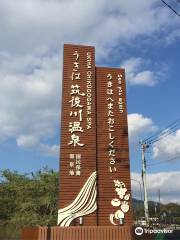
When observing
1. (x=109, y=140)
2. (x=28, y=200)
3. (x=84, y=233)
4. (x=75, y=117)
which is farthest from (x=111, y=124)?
(x=28, y=200)

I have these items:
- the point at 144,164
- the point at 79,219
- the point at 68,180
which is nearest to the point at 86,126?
the point at 68,180

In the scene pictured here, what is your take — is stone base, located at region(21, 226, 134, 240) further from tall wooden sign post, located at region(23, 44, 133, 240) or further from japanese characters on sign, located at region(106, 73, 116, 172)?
japanese characters on sign, located at region(106, 73, 116, 172)

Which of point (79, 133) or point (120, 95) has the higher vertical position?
point (120, 95)

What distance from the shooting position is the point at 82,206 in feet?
92.9

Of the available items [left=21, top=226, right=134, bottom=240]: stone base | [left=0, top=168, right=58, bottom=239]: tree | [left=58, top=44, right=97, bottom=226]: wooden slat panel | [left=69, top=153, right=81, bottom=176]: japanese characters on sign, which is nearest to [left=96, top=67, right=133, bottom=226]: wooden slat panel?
[left=58, top=44, right=97, bottom=226]: wooden slat panel

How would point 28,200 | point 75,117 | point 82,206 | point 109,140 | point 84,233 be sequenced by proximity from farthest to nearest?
1. point 28,200
2. point 109,140
3. point 75,117
4. point 82,206
5. point 84,233

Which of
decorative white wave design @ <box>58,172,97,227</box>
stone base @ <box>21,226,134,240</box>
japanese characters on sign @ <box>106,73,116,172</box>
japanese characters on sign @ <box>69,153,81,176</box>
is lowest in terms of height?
stone base @ <box>21,226,134,240</box>

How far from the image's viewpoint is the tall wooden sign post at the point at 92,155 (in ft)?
91.7

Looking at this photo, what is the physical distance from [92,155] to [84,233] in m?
5.45

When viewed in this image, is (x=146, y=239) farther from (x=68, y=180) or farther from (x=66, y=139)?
(x=66, y=139)

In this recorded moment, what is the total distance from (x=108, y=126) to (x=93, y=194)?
5.05 meters

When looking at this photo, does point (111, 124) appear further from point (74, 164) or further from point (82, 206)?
point (82, 206)

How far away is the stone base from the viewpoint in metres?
26.7

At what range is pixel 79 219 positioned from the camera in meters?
28.2
